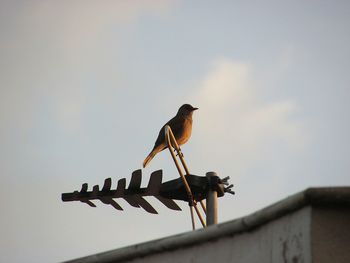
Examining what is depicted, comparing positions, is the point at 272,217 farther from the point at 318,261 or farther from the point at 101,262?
the point at 101,262

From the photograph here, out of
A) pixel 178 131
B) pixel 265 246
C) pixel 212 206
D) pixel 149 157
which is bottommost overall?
pixel 265 246

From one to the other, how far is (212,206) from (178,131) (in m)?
5.62

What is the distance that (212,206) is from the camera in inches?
158

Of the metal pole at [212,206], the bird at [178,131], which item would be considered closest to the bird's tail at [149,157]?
the bird at [178,131]

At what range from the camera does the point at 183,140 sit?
31.6ft

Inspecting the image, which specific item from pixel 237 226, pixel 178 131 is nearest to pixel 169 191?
pixel 237 226

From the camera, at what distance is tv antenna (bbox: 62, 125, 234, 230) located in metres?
4.12

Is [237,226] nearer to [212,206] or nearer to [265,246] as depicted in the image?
[265,246]

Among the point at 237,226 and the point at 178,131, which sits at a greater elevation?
the point at 178,131

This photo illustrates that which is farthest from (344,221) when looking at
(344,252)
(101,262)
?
(101,262)

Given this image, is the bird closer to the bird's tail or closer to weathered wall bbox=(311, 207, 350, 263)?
the bird's tail

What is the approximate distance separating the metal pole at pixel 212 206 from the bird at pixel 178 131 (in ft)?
17.5

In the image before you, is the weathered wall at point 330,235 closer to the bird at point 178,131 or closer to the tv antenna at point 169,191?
the tv antenna at point 169,191

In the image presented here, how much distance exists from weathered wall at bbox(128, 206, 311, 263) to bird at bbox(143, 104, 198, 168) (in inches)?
257
